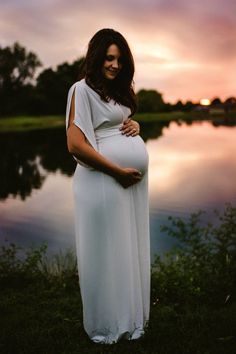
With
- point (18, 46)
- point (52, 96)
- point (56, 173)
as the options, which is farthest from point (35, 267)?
point (18, 46)

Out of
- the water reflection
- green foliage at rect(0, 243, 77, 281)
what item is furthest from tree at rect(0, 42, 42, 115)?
green foliage at rect(0, 243, 77, 281)

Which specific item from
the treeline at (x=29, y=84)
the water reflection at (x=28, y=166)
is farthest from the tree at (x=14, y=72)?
the water reflection at (x=28, y=166)

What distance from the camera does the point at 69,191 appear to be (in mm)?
17094

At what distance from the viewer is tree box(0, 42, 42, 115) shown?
83.4m

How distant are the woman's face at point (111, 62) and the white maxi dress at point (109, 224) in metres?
0.19

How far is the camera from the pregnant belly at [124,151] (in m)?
3.67

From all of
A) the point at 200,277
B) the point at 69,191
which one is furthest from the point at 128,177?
the point at 69,191

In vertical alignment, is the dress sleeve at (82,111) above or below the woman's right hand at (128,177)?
above

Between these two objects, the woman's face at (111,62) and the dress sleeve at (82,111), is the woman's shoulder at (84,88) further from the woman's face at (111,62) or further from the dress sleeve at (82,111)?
the woman's face at (111,62)

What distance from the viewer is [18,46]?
8706cm

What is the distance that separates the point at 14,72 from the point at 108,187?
8636 centimetres

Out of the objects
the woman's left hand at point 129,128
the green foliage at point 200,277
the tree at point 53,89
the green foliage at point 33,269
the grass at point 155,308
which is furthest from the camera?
the tree at point 53,89

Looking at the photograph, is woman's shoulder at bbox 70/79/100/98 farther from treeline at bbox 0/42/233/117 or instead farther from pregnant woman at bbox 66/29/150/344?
treeline at bbox 0/42/233/117

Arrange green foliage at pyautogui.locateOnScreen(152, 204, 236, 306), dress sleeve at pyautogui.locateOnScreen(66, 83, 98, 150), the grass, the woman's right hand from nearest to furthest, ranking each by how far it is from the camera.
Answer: dress sleeve at pyautogui.locateOnScreen(66, 83, 98, 150), the woman's right hand, the grass, green foliage at pyautogui.locateOnScreen(152, 204, 236, 306)
